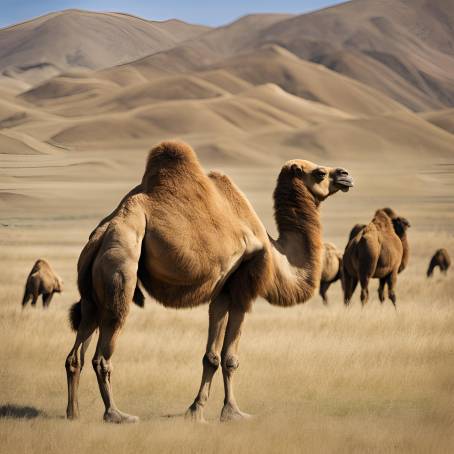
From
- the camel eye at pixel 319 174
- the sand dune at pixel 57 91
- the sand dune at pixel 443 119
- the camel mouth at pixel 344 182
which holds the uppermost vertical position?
the sand dune at pixel 57 91

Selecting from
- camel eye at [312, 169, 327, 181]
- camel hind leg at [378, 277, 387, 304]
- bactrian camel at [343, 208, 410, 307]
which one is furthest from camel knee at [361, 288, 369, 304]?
camel eye at [312, 169, 327, 181]

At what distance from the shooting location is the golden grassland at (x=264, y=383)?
6.36 m

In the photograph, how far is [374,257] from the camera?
46.3 ft

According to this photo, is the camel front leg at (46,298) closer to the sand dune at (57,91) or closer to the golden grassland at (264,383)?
the golden grassland at (264,383)

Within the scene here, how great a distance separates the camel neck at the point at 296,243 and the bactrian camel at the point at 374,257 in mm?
6126

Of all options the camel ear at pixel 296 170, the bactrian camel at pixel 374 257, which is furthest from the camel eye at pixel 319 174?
the bactrian camel at pixel 374 257

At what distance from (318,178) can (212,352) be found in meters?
1.90

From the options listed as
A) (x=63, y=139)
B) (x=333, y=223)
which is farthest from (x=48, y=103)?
(x=333, y=223)

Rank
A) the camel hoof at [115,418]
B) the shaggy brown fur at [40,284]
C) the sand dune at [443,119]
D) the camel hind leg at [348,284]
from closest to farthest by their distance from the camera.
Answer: the camel hoof at [115,418]
the shaggy brown fur at [40,284]
the camel hind leg at [348,284]
the sand dune at [443,119]

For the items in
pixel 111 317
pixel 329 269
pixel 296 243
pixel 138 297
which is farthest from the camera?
pixel 329 269

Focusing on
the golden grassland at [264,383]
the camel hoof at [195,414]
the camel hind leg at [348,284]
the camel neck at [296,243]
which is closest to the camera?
the golden grassland at [264,383]

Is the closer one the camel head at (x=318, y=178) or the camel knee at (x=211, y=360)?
the camel knee at (x=211, y=360)

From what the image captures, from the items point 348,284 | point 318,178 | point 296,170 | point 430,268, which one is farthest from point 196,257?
point 430,268

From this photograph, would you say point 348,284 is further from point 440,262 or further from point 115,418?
point 115,418
